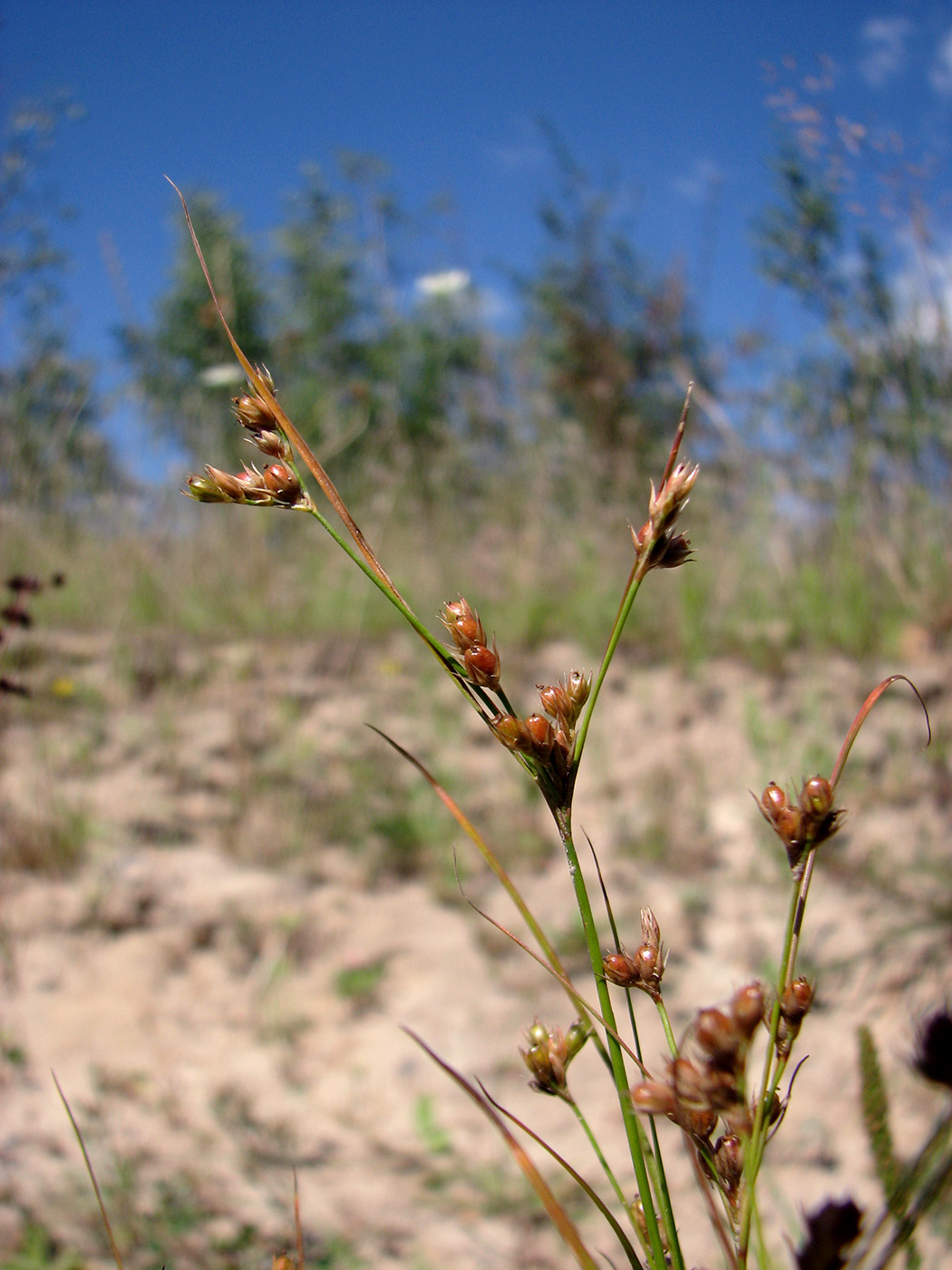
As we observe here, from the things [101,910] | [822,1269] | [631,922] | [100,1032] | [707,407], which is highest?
[707,407]

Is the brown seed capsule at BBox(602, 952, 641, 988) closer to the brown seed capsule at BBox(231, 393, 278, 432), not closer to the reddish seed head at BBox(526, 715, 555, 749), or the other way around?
the reddish seed head at BBox(526, 715, 555, 749)

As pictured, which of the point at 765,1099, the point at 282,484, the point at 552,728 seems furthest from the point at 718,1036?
the point at 282,484

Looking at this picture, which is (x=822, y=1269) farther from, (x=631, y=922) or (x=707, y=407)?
(x=707, y=407)

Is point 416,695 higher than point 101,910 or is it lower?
higher

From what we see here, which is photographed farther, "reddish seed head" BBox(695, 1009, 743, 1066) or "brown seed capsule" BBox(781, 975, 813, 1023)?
"brown seed capsule" BBox(781, 975, 813, 1023)

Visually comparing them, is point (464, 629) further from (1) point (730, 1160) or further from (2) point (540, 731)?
(1) point (730, 1160)

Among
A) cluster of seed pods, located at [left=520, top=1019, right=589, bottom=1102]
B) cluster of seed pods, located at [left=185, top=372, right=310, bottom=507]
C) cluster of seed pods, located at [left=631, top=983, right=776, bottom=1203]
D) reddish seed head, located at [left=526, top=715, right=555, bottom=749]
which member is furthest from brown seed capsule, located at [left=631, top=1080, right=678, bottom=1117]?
cluster of seed pods, located at [left=185, top=372, right=310, bottom=507]

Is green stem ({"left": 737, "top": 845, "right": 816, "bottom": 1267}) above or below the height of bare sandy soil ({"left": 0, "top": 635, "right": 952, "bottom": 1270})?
above

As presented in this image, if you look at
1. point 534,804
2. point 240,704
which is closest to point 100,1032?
point 240,704
